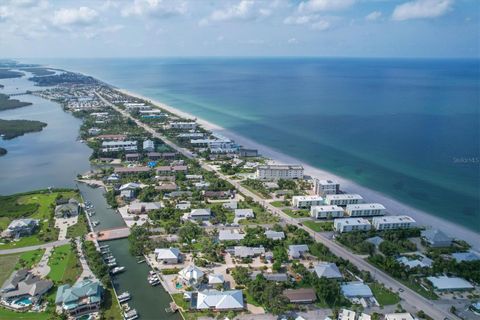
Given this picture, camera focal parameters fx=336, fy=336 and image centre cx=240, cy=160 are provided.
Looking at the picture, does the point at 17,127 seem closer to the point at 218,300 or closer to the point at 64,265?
the point at 64,265

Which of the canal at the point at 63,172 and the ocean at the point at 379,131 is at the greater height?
the ocean at the point at 379,131

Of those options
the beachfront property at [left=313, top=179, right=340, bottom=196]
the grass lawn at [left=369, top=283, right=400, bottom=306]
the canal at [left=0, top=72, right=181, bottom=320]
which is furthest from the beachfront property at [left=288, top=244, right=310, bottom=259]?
the beachfront property at [left=313, top=179, right=340, bottom=196]

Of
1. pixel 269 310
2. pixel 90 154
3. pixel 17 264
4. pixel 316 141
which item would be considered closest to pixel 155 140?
pixel 90 154

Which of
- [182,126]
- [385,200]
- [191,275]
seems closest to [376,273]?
[191,275]

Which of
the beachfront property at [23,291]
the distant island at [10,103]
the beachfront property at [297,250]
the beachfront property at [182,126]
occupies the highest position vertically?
the distant island at [10,103]

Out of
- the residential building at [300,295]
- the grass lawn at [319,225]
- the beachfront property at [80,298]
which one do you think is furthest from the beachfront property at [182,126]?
the residential building at [300,295]

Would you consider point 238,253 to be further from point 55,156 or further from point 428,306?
point 55,156

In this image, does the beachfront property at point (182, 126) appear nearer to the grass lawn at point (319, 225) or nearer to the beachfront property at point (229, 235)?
the grass lawn at point (319, 225)
